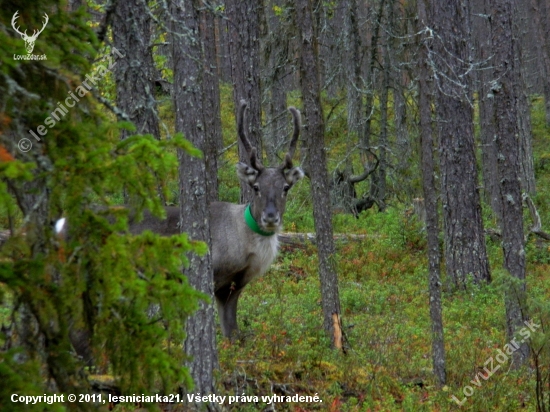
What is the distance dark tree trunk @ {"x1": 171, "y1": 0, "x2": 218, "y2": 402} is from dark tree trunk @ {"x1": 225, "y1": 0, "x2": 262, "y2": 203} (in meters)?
6.70

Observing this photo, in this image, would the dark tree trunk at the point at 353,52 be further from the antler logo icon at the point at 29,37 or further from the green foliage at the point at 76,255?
the green foliage at the point at 76,255

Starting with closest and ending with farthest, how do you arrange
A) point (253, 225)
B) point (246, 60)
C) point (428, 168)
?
point (428, 168) → point (253, 225) → point (246, 60)

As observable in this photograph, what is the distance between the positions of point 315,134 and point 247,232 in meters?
1.80

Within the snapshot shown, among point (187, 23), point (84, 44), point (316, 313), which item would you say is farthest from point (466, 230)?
point (84, 44)

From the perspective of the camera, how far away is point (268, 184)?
969cm

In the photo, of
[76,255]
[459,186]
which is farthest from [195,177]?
[459,186]

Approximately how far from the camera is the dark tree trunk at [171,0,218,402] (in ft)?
21.0

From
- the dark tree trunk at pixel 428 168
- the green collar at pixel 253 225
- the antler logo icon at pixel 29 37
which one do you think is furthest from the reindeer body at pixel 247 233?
the antler logo icon at pixel 29 37

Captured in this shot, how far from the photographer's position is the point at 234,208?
10305mm

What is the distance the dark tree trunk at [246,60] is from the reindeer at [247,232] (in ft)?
11.5

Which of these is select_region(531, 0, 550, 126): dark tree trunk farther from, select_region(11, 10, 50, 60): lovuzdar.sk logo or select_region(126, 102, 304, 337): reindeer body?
select_region(11, 10, 50, 60): lovuzdar.sk logo

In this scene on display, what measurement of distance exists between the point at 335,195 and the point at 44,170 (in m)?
17.3

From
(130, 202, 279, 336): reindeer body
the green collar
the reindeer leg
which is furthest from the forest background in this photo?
the green collar

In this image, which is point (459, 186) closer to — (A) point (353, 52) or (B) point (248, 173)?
(A) point (353, 52)
